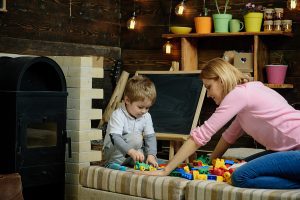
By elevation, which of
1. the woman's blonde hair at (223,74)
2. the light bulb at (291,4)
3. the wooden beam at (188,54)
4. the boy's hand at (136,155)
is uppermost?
the light bulb at (291,4)

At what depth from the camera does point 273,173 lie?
3080mm

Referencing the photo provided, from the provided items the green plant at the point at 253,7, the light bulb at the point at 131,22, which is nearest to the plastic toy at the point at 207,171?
the green plant at the point at 253,7

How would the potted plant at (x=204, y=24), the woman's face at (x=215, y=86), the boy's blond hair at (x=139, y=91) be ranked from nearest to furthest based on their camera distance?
the woman's face at (x=215, y=86) → the boy's blond hair at (x=139, y=91) → the potted plant at (x=204, y=24)

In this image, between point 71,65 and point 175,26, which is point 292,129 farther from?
point 175,26

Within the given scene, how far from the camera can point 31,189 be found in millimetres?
4094

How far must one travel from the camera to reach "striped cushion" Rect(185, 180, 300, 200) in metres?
2.85

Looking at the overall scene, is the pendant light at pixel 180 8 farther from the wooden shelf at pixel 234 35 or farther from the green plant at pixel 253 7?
the green plant at pixel 253 7

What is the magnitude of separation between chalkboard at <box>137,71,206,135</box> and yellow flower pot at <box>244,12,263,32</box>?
24.7 inches

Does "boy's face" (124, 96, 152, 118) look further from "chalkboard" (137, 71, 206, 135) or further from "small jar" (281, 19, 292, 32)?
"small jar" (281, 19, 292, 32)

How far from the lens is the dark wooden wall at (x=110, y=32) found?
515 cm

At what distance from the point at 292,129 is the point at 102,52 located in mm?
3079

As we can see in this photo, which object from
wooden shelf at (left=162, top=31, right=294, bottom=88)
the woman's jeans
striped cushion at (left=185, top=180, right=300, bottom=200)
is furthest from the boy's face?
wooden shelf at (left=162, top=31, right=294, bottom=88)

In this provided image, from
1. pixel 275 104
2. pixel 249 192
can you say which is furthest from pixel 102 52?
pixel 249 192

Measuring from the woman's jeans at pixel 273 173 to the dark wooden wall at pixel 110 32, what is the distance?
7.95 feet
